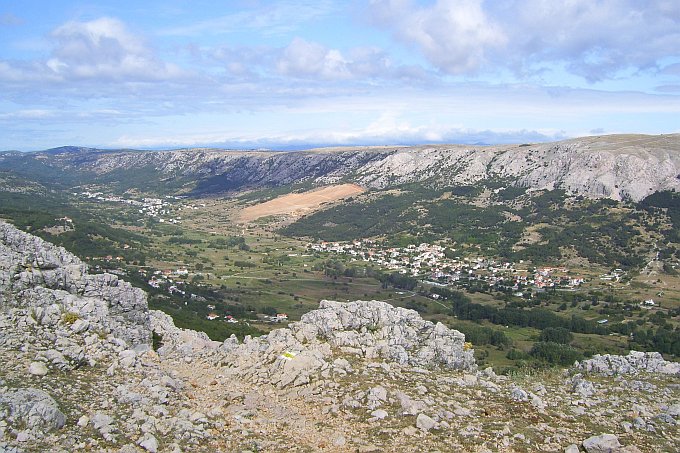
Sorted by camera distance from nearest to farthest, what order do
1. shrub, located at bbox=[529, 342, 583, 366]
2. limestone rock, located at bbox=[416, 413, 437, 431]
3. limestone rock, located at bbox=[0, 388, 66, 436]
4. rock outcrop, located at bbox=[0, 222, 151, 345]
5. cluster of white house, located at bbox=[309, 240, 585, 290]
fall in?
limestone rock, located at bbox=[0, 388, 66, 436] < limestone rock, located at bbox=[416, 413, 437, 431] < rock outcrop, located at bbox=[0, 222, 151, 345] < shrub, located at bbox=[529, 342, 583, 366] < cluster of white house, located at bbox=[309, 240, 585, 290]

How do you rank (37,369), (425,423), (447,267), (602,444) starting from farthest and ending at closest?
(447,267)
(37,369)
(425,423)
(602,444)

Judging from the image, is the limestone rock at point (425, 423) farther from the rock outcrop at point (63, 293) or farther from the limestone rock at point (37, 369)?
the rock outcrop at point (63, 293)

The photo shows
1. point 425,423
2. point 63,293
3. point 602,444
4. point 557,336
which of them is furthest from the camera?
point 557,336

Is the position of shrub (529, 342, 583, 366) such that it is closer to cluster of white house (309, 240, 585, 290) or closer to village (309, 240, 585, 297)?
village (309, 240, 585, 297)

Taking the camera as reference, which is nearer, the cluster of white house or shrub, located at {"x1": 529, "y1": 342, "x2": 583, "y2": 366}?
shrub, located at {"x1": 529, "y1": 342, "x2": 583, "y2": 366}

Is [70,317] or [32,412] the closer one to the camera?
[32,412]

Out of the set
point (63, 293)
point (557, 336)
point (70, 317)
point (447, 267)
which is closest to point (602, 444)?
point (70, 317)

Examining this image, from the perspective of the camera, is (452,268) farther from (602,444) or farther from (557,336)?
(602,444)

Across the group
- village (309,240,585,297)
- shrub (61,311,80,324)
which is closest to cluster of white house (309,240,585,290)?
village (309,240,585,297)
